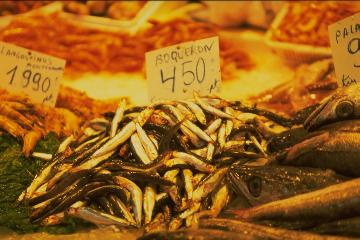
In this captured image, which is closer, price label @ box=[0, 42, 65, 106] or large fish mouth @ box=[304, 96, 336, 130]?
large fish mouth @ box=[304, 96, 336, 130]

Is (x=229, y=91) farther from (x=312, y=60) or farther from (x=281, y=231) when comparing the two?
(x=281, y=231)

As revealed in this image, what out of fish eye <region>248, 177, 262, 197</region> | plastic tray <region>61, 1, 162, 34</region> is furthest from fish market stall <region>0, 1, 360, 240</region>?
plastic tray <region>61, 1, 162, 34</region>

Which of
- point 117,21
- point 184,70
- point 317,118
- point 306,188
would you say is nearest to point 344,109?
point 317,118

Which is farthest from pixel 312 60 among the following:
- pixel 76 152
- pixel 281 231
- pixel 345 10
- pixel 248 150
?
pixel 281 231

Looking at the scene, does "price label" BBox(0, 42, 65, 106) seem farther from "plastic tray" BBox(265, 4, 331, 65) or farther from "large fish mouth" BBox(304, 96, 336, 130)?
"plastic tray" BBox(265, 4, 331, 65)

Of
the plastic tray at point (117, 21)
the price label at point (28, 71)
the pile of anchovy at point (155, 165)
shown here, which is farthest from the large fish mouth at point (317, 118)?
the plastic tray at point (117, 21)

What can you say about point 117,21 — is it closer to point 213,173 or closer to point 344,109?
point 213,173
